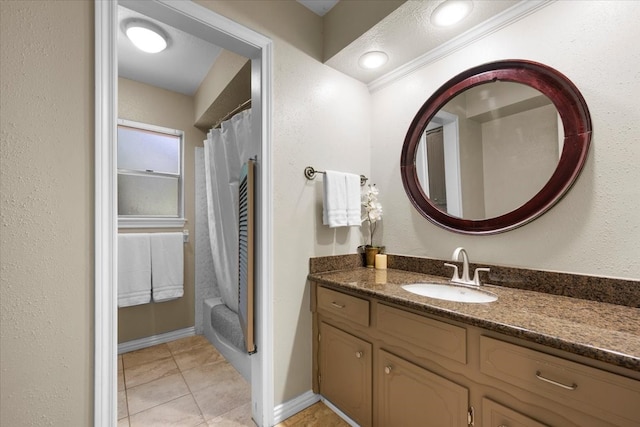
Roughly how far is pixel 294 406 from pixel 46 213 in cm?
157

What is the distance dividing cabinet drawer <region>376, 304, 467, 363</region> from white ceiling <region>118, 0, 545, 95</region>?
58.3 inches

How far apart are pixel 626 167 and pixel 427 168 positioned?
0.86 m

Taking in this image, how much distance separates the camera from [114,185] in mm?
1101

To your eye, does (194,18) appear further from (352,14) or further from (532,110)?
(532,110)

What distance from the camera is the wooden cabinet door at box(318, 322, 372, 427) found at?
1.39 metres

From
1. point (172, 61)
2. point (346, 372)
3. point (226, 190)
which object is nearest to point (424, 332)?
point (346, 372)

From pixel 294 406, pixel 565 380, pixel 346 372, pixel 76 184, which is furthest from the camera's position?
pixel 294 406

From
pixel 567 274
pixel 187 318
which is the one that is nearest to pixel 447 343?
pixel 567 274

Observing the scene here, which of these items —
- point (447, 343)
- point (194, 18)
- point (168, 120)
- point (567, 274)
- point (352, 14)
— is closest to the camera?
point (447, 343)

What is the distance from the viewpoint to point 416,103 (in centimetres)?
181

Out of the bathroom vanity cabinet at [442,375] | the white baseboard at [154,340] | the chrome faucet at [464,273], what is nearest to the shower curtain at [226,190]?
the white baseboard at [154,340]

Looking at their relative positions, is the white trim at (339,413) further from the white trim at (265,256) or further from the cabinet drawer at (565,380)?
the cabinet drawer at (565,380)

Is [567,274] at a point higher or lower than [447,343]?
higher

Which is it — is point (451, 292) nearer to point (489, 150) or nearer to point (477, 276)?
point (477, 276)
